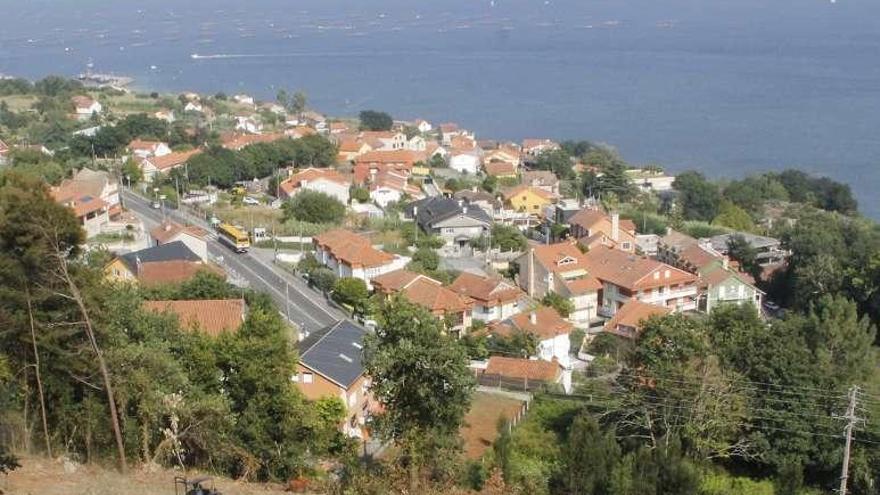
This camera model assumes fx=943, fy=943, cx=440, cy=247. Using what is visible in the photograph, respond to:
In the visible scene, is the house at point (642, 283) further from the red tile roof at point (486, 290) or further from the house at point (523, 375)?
the house at point (523, 375)

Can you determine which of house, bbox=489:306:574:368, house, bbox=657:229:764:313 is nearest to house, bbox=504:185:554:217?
house, bbox=657:229:764:313

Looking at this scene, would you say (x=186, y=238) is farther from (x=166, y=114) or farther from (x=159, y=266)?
(x=166, y=114)

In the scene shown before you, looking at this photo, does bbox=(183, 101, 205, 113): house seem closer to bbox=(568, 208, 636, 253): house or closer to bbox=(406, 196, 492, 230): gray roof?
bbox=(406, 196, 492, 230): gray roof

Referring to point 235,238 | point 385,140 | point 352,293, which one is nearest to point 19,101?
point 385,140

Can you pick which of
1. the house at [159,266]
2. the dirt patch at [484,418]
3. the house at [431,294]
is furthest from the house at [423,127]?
the dirt patch at [484,418]

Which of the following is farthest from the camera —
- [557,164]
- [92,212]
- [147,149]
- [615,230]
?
[557,164]

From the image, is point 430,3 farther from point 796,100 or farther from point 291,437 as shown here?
point 291,437

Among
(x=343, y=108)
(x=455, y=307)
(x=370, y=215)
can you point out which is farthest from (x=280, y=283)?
(x=343, y=108)
